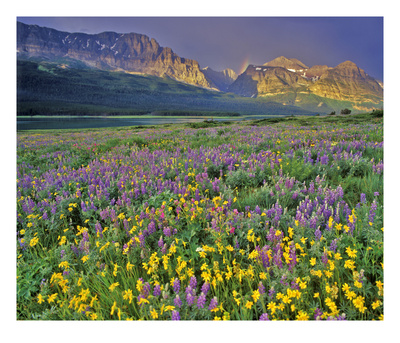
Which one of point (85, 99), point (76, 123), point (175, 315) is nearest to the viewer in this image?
point (175, 315)

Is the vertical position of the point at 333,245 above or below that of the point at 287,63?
below

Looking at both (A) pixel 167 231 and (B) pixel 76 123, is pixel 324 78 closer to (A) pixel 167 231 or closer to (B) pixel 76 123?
(A) pixel 167 231

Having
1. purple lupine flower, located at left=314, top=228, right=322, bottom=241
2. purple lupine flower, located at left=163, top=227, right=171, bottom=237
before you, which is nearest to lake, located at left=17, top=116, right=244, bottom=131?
purple lupine flower, located at left=163, top=227, right=171, bottom=237

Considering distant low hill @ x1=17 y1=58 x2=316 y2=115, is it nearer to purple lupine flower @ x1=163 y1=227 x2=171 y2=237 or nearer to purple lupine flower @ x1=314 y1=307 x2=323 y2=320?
purple lupine flower @ x1=163 y1=227 x2=171 y2=237

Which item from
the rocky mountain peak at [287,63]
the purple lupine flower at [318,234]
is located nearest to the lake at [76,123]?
the purple lupine flower at [318,234]

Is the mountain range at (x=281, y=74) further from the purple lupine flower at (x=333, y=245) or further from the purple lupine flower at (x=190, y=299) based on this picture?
the purple lupine flower at (x=190, y=299)

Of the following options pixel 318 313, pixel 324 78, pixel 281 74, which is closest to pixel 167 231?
pixel 318 313

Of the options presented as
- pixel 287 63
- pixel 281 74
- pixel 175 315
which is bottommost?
pixel 175 315

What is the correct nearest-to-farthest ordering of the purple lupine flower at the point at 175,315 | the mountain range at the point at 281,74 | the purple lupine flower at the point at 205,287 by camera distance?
the purple lupine flower at the point at 175,315 < the purple lupine flower at the point at 205,287 < the mountain range at the point at 281,74

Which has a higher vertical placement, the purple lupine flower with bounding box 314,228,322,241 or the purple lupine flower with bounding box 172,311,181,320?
the purple lupine flower with bounding box 314,228,322,241
